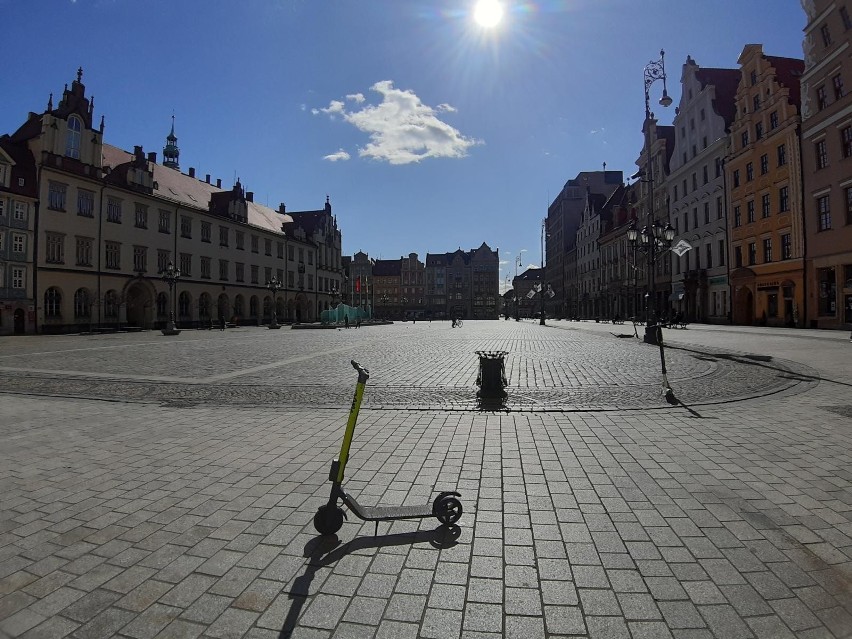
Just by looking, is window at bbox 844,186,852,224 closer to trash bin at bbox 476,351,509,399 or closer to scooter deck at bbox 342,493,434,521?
trash bin at bbox 476,351,509,399

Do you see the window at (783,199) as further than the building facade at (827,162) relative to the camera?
Yes

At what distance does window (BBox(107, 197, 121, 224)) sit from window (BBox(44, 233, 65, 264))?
4.74 m

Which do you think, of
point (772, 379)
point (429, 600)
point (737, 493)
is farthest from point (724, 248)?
point (429, 600)

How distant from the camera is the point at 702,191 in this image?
147 ft

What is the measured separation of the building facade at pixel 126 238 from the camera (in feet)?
115

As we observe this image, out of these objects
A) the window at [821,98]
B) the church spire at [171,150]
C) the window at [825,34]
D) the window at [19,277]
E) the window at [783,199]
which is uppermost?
the church spire at [171,150]

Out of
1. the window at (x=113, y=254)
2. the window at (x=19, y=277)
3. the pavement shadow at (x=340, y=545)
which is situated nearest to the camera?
the pavement shadow at (x=340, y=545)

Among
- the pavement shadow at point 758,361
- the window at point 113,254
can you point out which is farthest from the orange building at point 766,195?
the window at point 113,254

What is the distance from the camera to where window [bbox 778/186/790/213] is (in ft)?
109

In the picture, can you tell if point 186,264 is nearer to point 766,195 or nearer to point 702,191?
point 702,191

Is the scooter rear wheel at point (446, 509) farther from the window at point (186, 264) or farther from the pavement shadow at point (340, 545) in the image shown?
the window at point (186, 264)

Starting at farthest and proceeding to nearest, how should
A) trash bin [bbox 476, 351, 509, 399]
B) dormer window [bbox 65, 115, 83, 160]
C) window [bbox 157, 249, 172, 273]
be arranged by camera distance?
window [bbox 157, 249, 172, 273]
dormer window [bbox 65, 115, 83, 160]
trash bin [bbox 476, 351, 509, 399]

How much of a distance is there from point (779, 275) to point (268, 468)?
40700 mm

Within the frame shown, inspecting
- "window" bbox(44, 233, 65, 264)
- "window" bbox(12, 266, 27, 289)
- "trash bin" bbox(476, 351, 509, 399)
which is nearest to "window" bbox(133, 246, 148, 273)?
"window" bbox(44, 233, 65, 264)
